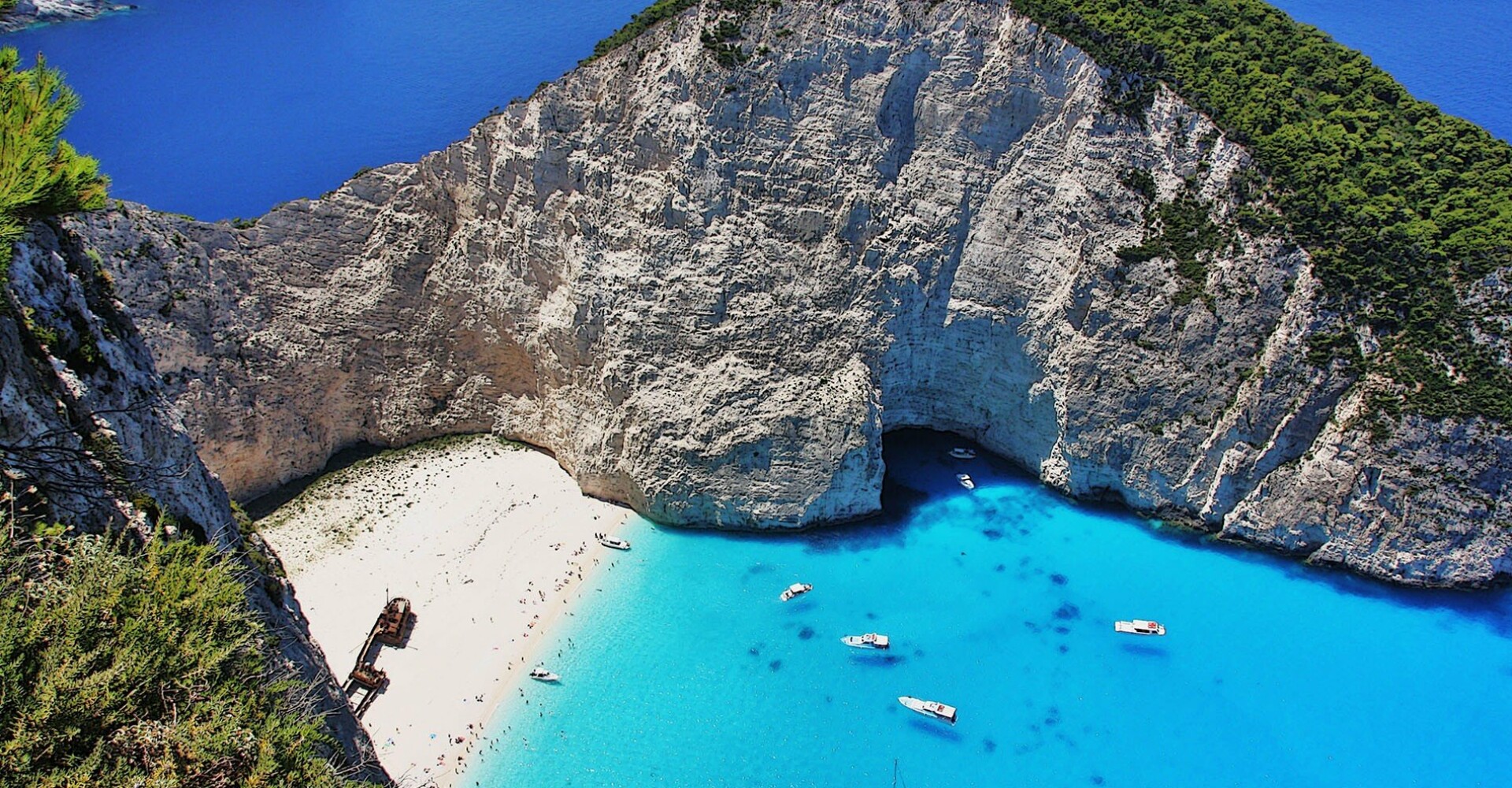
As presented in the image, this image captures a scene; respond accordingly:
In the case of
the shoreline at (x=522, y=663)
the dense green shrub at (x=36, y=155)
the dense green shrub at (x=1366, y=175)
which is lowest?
the shoreline at (x=522, y=663)

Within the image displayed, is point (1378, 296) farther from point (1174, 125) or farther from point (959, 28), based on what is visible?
point (959, 28)

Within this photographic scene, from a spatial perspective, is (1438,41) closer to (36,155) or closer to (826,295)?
(826,295)

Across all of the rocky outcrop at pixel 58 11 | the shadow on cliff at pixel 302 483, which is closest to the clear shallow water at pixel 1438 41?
the shadow on cliff at pixel 302 483

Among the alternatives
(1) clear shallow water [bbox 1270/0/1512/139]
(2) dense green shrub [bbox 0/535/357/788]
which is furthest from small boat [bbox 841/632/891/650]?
(1) clear shallow water [bbox 1270/0/1512/139]

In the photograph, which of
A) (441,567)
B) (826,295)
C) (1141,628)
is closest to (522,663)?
(441,567)

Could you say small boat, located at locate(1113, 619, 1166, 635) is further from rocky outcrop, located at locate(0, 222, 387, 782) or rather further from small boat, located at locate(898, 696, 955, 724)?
rocky outcrop, located at locate(0, 222, 387, 782)

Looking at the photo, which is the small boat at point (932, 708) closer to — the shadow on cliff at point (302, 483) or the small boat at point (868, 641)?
the small boat at point (868, 641)
